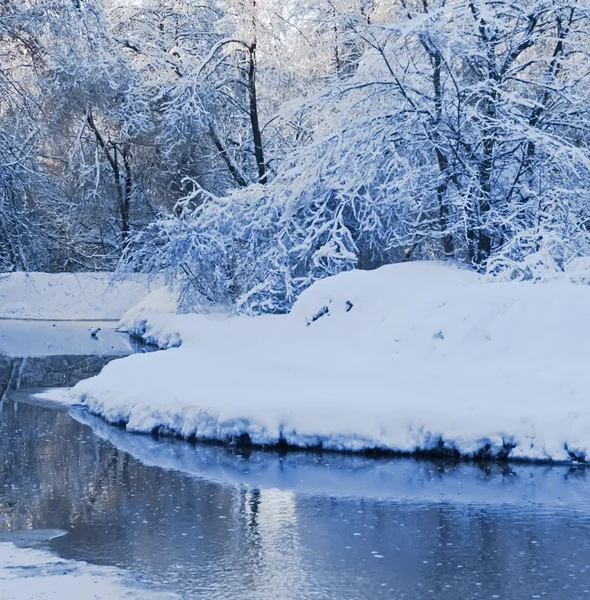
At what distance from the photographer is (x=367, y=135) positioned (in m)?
17.9

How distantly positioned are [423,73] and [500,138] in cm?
219

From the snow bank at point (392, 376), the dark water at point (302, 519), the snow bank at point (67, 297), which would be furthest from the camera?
the snow bank at point (67, 297)

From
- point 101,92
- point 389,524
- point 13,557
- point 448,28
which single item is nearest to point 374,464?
point 389,524

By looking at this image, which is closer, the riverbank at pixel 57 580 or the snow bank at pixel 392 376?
the riverbank at pixel 57 580

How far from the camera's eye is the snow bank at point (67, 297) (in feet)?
107

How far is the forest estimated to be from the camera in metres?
16.4

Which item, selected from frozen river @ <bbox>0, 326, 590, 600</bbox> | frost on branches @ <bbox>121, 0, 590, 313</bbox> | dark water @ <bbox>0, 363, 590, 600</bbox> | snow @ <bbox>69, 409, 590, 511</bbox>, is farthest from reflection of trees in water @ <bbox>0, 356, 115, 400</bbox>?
snow @ <bbox>69, 409, 590, 511</bbox>

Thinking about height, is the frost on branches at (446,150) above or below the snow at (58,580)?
above

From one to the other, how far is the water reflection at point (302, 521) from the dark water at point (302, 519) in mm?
17

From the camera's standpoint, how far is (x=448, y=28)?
56.5 feet

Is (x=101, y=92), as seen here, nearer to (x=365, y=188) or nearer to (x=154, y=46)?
(x=154, y=46)

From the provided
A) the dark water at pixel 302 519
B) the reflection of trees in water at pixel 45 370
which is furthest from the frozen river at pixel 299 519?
the reflection of trees in water at pixel 45 370

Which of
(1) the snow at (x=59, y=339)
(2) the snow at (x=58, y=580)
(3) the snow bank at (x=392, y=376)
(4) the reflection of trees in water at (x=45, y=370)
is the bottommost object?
(2) the snow at (x=58, y=580)

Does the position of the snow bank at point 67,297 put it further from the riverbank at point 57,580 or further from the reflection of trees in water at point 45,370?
the riverbank at point 57,580
